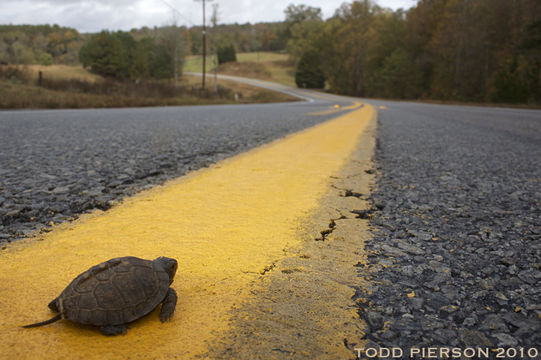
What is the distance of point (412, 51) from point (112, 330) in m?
53.7

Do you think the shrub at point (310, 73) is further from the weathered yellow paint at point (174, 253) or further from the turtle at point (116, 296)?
the turtle at point (116, 296)

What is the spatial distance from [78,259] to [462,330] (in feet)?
4.78

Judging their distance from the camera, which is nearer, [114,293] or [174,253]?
[114,293]

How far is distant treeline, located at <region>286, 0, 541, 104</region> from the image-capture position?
100ft

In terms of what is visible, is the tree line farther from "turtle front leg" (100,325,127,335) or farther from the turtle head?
"turtle front leg" (100,325,127,335)

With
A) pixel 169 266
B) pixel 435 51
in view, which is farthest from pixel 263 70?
pixel 169 266

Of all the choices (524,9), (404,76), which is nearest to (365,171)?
(524,9)

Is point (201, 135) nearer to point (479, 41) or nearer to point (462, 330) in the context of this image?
point (462, 330)

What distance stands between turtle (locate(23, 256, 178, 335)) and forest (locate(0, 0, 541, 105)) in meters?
32.4

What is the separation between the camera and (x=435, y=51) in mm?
41094

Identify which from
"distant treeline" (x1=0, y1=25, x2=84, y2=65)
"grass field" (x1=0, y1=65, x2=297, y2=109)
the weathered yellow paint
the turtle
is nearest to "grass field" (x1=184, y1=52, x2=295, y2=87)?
"distant treeline" (x1=0, y1=25, x2=84, y2=65)

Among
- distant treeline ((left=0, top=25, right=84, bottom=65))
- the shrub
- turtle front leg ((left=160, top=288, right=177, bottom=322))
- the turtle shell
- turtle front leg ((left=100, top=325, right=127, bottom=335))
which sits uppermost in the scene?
distant treeline ((left=0, top=25, right=84, bottom=65))

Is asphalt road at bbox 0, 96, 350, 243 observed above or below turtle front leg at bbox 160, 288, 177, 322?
above

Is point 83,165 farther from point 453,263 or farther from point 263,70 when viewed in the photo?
point 263,70
